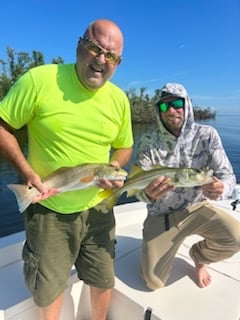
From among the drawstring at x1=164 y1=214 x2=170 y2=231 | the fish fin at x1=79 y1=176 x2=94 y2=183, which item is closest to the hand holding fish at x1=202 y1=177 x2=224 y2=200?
the drawstring at x1=164 y1=214 x2=170 y2=231

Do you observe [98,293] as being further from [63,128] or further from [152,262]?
[63,128]

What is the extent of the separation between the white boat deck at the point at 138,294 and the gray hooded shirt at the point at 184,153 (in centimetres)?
63

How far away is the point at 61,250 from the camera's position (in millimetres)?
2246

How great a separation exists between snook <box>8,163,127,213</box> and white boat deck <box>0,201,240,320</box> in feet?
2.90

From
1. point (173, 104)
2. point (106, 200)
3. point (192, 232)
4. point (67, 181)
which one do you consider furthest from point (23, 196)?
point (192, 232)

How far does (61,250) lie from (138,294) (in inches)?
34.4

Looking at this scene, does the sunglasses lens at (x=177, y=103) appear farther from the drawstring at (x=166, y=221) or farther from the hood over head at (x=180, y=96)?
the drawstring at (x=166, y=221)

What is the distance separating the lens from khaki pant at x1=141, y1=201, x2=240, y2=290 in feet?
9.39

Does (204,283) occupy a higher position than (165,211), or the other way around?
(165,211)

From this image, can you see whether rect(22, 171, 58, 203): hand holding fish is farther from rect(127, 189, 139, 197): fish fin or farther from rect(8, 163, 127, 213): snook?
rect(127, 189, 139, 197): fish fin

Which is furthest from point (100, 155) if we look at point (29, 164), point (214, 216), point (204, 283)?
point (204, 283)

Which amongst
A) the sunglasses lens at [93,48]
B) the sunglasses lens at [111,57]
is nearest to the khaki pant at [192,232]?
the sunglasses lens at [111,57]

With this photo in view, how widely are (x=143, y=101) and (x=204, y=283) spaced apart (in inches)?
2473

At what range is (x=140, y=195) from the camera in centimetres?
279
